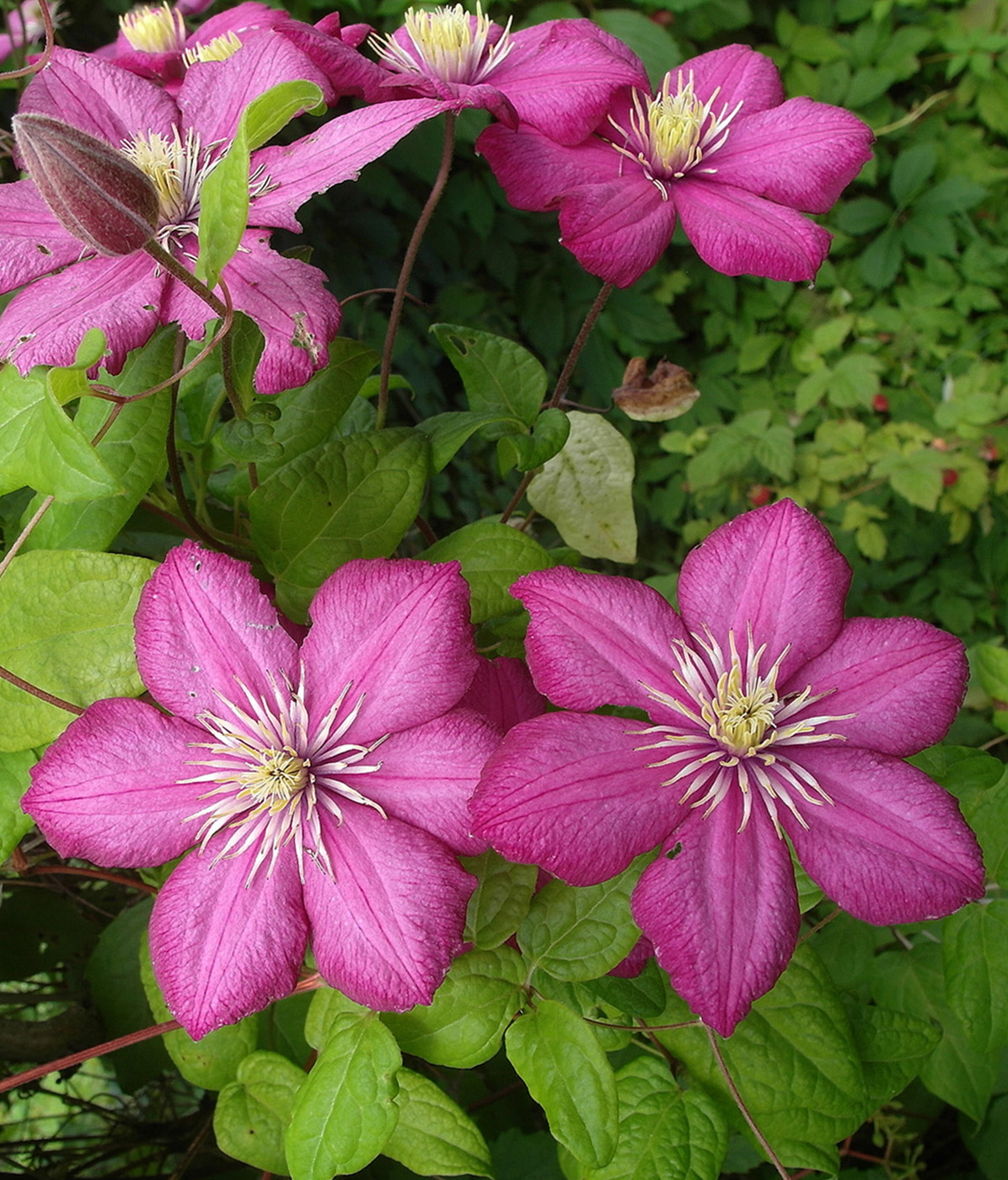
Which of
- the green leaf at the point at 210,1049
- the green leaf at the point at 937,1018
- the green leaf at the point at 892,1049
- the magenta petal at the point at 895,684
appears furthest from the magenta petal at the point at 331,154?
the green leaf at the point at 937,1018

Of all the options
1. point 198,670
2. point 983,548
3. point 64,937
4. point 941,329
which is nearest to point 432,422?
point 198,670

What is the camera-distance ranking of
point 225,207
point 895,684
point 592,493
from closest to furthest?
point 225,207, point 895,684, point 592,493

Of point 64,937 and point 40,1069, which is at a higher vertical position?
point 40,1069

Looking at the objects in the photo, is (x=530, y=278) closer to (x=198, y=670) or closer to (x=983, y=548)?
(x=983, y=548)

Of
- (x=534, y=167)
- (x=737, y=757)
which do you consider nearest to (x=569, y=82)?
(x=534, y=167)

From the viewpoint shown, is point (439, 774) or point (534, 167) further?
point (534, 167)

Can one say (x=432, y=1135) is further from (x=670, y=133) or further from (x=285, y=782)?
(x=670, y=133)

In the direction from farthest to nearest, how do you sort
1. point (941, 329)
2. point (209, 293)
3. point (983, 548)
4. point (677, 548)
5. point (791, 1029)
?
point (677, 548) → point (941, 329) → point (983, 548) → point (791, 1029) → point (209, 293)
